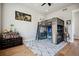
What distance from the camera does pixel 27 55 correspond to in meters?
1.38

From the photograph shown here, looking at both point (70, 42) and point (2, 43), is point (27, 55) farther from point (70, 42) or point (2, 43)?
point (70, 42)

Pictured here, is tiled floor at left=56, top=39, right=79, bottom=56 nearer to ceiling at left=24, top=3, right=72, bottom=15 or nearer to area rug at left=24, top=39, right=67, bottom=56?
area rug at left=24, top=39, right=67, bottom=56

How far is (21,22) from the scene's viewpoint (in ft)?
4.80

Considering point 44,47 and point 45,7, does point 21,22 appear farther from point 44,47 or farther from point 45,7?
point 44,47

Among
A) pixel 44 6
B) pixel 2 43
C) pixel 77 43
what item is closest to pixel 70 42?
pixel 77 43

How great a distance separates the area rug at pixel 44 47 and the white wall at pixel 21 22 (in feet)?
0.47

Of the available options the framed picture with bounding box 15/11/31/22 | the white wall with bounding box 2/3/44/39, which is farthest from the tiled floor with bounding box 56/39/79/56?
the framed picture with bounding box 15/11/31/22

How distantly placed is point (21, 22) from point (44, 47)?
666 mm

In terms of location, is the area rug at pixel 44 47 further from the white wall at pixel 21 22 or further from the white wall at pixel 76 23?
the white wall at pixel 76 23

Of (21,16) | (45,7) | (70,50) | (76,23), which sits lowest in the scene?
(70,50)

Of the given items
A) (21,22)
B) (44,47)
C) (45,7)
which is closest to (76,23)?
(45,7)

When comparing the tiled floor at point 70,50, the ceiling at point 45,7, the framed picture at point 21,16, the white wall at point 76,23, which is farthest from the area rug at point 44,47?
the ceiling at point 45,7

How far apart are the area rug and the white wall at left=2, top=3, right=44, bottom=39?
14cm

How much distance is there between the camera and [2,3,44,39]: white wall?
1.34m
